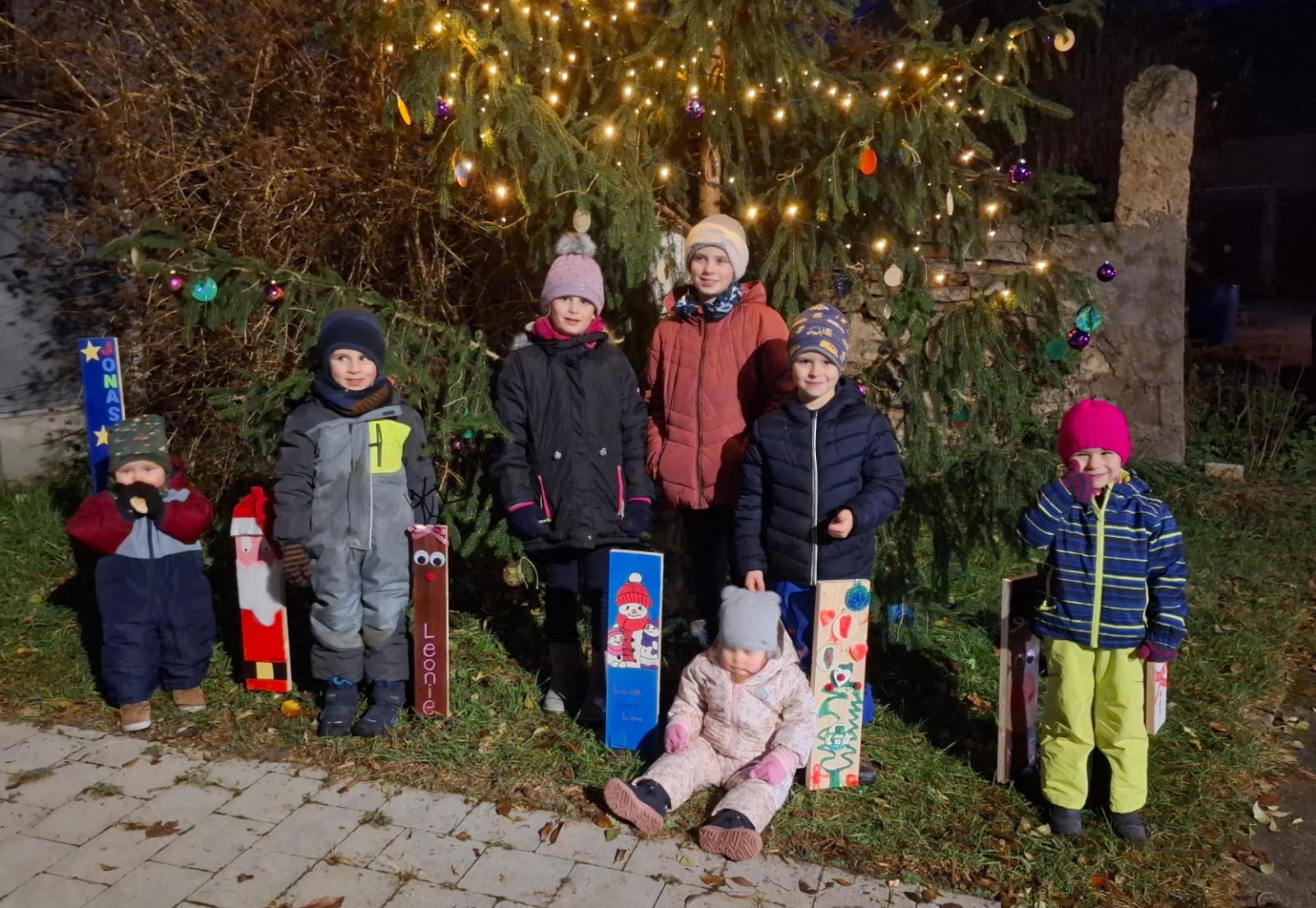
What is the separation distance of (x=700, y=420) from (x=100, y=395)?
10.8 feet

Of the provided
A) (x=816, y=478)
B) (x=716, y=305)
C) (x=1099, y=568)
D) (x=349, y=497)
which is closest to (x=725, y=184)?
(x=716, y=305)

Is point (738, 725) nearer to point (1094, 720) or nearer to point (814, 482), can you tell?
point (814, 482)

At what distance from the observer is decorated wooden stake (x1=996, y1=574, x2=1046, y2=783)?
370 cm

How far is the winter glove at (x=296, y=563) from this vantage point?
402 cm

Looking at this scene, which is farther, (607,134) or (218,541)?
(218,541)

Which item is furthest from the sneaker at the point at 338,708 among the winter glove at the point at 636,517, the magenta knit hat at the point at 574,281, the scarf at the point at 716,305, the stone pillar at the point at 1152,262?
the stone pillar at the point at 1152,262

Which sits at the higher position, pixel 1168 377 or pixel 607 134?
pixel 607 134

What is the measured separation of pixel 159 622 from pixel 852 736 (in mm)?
2970

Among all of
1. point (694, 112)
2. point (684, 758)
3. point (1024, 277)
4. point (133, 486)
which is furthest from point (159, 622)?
point (1024, 277)

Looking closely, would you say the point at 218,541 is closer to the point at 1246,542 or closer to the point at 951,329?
the point at 951,329

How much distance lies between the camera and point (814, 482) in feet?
12.5

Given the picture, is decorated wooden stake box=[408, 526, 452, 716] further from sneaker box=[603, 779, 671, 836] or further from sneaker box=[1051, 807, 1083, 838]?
sneaker box=[1051, 807, 1083, 838]

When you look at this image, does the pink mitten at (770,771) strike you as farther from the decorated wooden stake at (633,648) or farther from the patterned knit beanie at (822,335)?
the patterned knit beanie at (822,335)

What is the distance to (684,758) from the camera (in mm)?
3695
